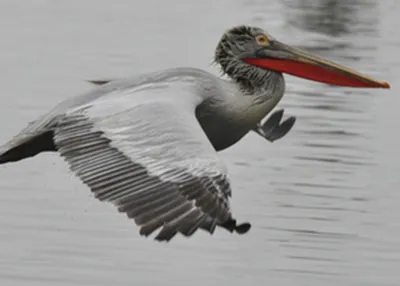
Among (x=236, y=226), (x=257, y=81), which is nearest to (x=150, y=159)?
(x=236, y=226)

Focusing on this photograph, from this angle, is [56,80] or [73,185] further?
[56,80]

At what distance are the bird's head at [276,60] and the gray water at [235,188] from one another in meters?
1.45

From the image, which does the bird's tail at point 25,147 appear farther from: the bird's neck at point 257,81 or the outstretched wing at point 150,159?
the bird's neck at point 257,81

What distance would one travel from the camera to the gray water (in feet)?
34.0

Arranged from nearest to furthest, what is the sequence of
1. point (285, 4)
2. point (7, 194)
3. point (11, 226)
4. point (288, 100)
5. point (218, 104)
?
point (218, 104)
point (11, 226)
point (7, 194)
point (288, 100)
point (285, 4)

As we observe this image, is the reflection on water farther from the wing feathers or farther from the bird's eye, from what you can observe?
the wing feathers

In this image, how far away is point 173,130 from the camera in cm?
779

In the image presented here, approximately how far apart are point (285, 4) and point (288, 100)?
885cm

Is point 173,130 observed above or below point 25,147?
above

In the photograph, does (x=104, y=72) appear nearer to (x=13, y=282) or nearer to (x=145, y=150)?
(x=13, y=282)

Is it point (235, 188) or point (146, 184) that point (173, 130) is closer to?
point (146, 184)

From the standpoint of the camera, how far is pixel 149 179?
7441 millimetres

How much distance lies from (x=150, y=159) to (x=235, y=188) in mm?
4905

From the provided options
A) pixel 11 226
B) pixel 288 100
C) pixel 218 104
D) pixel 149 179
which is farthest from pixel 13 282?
pixel 288 100
